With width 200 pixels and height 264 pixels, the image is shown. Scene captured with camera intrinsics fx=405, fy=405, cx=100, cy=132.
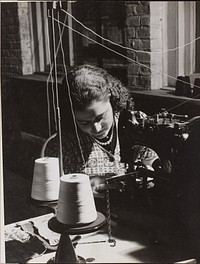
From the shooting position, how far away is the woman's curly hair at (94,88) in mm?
1105

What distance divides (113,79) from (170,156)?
325 mm

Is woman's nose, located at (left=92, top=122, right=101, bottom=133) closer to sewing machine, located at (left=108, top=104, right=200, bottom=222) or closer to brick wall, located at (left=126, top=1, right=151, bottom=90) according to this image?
sewing machine, located at (left=108, top=104, right=200, bottom=222)

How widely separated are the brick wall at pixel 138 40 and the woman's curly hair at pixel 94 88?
0.17 feet

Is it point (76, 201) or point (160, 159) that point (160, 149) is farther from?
point (76, 201)

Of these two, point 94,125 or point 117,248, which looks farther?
point 94,125

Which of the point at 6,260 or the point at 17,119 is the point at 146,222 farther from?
the point at 17,119

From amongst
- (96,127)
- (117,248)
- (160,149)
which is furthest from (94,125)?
(117,248)

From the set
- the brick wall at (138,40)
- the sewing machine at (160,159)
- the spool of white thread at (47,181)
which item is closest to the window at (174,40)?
the brick wall at (138,40)

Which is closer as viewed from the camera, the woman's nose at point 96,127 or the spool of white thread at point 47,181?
the spool of white thread at point 47,181

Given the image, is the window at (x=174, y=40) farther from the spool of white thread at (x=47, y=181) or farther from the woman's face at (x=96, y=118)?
the spool of white thread at (x=47, y=181)

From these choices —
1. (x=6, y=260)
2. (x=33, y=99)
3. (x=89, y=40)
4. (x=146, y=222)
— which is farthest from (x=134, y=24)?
(x=6, y=260)

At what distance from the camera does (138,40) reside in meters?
1.17

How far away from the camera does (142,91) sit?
1.21 m

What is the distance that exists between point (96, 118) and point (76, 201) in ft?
1.23
